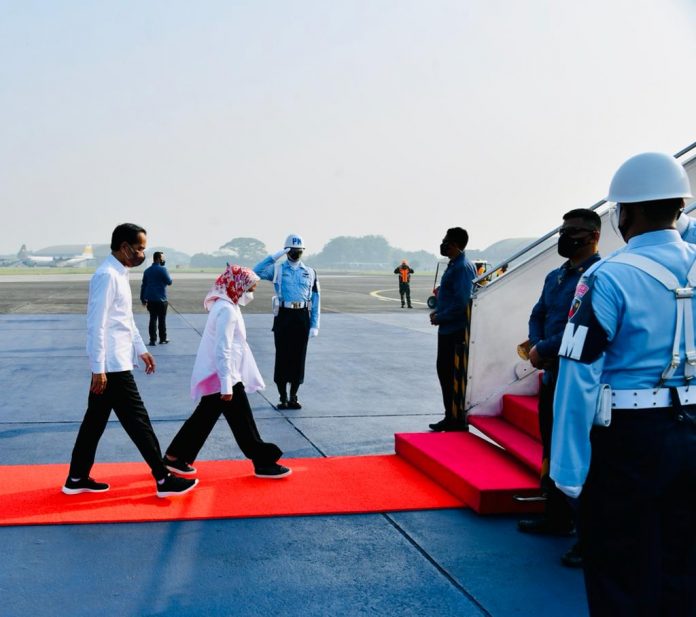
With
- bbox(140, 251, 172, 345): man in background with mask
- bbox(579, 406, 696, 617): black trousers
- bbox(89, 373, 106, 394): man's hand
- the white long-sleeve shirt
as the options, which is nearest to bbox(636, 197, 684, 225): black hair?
bbox(579, 406, 696, 617): black trousers

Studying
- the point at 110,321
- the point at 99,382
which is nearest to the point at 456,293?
the point at 110,321

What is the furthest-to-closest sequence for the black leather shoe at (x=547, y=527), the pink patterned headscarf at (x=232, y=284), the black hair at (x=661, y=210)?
the pink patterned headscarf at (x=232, y=284), the black leather shoe at (x=547, y=527), the black hair at (x=661, y=210)

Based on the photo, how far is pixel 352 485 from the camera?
5191mm

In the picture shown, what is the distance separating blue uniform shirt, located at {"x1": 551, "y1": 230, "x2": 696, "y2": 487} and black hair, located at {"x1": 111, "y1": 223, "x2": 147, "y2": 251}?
3220 mm

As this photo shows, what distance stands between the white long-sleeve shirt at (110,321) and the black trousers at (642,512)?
10.5ft

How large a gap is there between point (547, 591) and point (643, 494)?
58.5 inches

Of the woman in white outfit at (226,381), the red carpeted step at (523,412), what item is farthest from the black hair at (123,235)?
the red carpeted step at (523,412)

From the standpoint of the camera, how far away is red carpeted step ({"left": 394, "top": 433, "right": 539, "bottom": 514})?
15.2 ft

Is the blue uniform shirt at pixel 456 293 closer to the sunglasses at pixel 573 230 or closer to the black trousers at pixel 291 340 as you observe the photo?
the black trousers at pixel 291 340

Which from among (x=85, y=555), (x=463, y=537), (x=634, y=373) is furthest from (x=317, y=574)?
(x=634, y=373)

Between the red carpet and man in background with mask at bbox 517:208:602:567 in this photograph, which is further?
the red carpet

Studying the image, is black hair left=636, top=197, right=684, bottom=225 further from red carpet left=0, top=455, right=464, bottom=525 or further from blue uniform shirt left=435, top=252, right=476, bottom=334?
blue uniform shirt left=435, top=252, right=476, bottom=334

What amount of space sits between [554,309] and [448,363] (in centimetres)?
252

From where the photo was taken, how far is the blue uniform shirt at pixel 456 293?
6.52 meters
